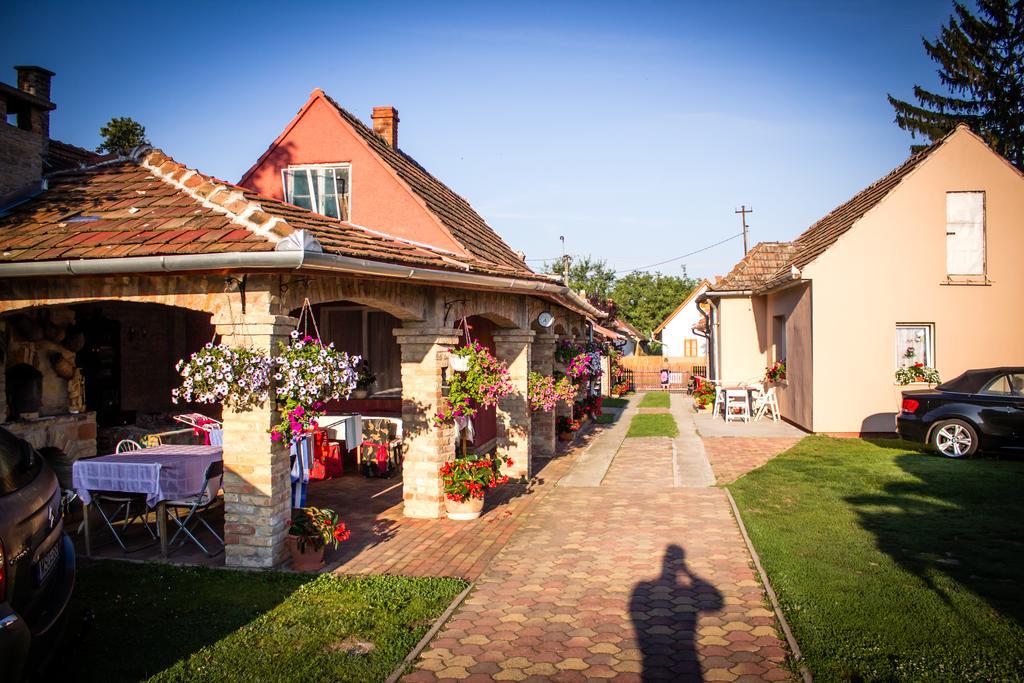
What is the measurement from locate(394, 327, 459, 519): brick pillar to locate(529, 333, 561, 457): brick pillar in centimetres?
530

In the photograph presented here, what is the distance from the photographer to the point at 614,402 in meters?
29.3

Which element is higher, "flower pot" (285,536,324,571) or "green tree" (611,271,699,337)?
"green tree" (611,271,699,337)

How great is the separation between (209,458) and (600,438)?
35.9 feet

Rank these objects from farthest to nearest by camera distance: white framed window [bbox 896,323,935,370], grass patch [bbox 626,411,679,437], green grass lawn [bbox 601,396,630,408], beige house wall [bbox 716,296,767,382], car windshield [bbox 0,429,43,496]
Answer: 1. green grass lawn [bbox 601,396,630,408]
2. beige house wall [bbox 716,296,767,382]
3. grass patch [bbox 626,411,679,437]
4. white framed window [bbox 896,323,935,370]
5. car windshield [bbox 0,429,43,496]

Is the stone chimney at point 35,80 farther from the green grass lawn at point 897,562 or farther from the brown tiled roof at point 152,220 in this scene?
the green grass lawn at point 897,562

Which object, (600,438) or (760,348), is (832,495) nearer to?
(600,438)

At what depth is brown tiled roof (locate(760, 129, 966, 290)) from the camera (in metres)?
15.2

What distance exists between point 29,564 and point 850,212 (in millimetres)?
17685

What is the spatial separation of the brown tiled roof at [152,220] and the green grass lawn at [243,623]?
288 centimetres

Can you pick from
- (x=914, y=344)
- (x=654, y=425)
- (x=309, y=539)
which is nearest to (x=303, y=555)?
(x=309, y=539)

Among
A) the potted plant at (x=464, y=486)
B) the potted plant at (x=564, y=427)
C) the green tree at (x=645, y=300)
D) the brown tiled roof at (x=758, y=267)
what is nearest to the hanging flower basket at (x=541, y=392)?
the potted plant at (x=464, y=486)

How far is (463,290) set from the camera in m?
9.55

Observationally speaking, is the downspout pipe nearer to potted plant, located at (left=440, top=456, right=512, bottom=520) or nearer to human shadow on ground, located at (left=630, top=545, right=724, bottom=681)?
potted plant, located at (left=440, top=456, right=512, bottom=520)

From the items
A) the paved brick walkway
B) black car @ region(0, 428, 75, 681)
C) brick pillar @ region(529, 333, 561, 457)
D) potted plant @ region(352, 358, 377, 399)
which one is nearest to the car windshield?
black car @ region(0, 428, 75, 681)
